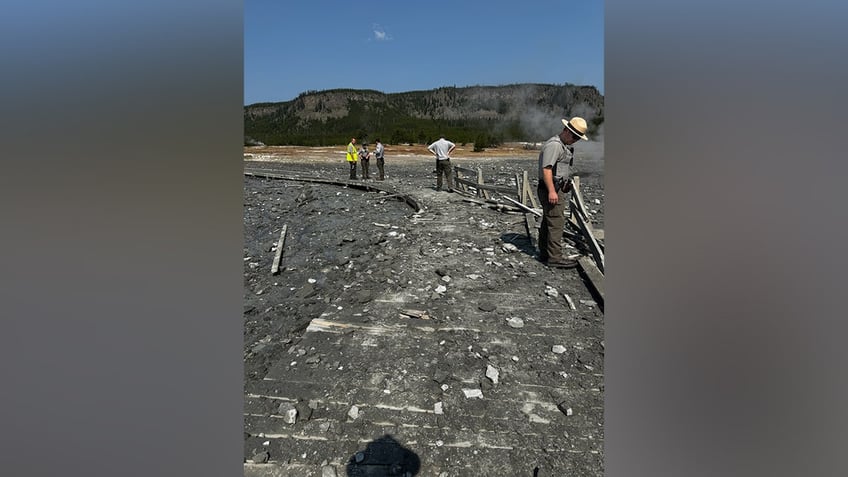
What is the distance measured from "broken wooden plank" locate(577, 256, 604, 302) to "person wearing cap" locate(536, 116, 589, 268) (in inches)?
3.9

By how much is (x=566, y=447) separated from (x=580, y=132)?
2181 mm

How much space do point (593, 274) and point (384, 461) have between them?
2.73 metres

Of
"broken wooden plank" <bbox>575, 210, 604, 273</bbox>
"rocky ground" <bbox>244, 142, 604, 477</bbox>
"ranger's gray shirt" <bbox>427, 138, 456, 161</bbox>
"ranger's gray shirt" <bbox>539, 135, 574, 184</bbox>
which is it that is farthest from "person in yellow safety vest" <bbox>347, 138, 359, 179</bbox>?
"ranger's gray shirt" <bbox>539, 135, 574, 184</bbox>

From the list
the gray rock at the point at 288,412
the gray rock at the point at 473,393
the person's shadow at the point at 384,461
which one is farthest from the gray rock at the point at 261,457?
the gray rock at the point at 473,393

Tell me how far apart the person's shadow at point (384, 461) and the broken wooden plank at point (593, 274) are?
2196 mm

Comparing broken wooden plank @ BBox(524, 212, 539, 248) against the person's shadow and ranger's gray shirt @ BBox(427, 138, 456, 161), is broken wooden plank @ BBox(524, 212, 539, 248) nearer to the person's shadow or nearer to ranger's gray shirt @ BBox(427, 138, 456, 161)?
the person's shadow

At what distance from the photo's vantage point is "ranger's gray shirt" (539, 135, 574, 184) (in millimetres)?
3508

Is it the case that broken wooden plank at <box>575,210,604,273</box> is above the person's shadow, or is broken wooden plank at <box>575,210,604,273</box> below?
above

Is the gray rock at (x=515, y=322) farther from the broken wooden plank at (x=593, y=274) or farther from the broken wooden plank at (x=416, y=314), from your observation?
the broken wooden plank at (x=593, y=274)

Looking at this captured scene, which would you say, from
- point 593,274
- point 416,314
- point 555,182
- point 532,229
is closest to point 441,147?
point 532,229

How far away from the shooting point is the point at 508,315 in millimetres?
3100

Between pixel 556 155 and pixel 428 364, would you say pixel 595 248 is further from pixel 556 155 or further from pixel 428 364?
pixel 428 364

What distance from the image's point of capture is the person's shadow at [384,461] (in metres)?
1.64

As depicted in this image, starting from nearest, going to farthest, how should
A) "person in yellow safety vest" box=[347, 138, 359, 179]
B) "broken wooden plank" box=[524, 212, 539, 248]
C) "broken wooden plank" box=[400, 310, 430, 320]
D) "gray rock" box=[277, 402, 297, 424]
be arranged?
"gray rock" box=[277, 402, 297, 424]
"broken wooden plank" box=[400, 310, 430, 320]
"broken wooden plank" box=[524, 212, 539, 248]
"person in yellow safety vest" box=[347, 138, 359, 179]
